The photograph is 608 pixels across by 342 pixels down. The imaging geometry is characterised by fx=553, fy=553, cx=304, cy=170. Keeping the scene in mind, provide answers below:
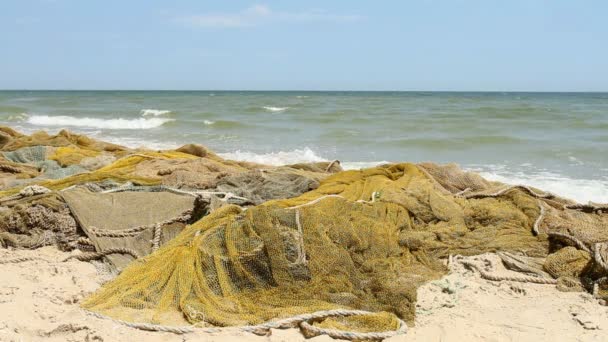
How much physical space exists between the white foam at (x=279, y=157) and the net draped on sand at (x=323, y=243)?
21.5 feet

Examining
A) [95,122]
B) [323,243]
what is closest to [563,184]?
[323,243]

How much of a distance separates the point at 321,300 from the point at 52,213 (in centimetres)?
237

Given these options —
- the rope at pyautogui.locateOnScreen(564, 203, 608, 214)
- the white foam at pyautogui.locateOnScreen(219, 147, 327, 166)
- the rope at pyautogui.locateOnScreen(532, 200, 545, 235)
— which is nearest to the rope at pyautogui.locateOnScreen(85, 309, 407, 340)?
the rope at pyautogui.locateOnScreen(532, 200, 545, 235)

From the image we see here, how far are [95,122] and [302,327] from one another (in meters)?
25.2

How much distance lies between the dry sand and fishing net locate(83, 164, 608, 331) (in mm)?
135

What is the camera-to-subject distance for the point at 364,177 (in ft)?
18.1

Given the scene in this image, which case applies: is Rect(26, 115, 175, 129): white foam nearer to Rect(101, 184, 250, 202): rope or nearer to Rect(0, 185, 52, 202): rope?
Rect(101, 184, 250, 202): rope

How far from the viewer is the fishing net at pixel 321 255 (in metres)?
3.36

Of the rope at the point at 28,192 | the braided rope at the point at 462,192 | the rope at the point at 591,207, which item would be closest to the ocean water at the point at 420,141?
the rope at the point at 591,207

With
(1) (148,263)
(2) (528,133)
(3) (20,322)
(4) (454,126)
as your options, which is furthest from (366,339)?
(4) (454,126)

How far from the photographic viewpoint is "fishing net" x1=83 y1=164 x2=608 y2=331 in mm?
3359

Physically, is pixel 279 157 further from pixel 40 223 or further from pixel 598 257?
pixel 598 257

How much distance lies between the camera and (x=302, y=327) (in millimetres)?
3178

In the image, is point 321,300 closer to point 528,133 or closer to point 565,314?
point 565,314
